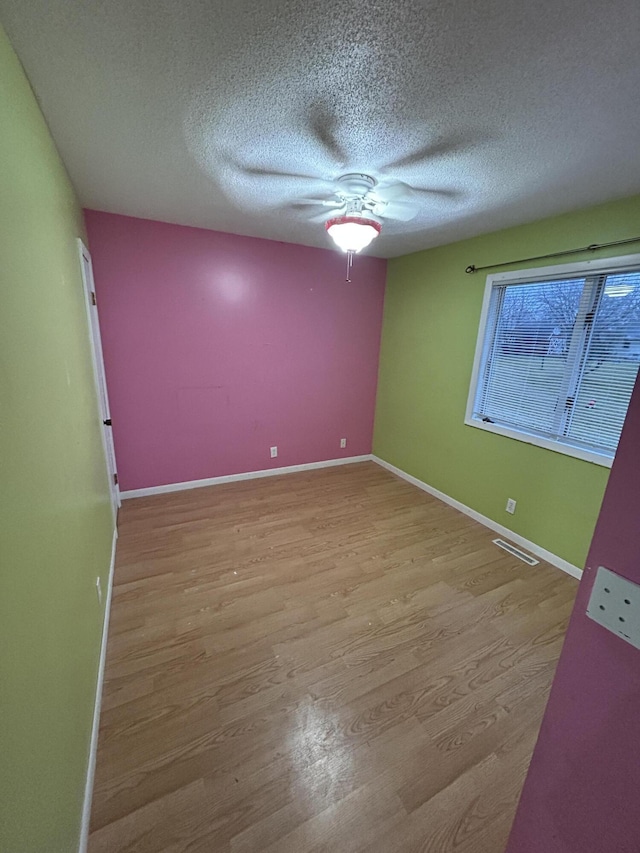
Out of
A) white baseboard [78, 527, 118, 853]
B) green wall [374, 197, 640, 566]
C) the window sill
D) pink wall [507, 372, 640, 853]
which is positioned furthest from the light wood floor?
the window sill

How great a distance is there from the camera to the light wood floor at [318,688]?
1.11 m

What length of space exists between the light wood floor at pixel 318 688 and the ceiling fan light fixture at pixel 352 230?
2.11 m

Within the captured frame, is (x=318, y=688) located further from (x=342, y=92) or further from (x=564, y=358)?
(x=564, y=358)

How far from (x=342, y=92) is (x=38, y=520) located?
5.60 ft

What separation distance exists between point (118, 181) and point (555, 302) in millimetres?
2954

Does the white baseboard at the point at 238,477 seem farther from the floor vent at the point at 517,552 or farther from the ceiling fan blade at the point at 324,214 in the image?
the ceiling fan blade at the point at 324,214

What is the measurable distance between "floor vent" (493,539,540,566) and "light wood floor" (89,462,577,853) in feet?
0.35

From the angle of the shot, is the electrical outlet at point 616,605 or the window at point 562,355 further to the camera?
the window at point 562,355

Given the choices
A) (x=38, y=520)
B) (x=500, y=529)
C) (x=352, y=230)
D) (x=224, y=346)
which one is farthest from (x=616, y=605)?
(x=224, y=346)

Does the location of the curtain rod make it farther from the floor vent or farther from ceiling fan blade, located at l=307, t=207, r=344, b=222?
the floor vent

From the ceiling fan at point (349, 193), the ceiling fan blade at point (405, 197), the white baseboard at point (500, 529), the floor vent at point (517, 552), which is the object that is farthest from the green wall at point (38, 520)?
the floor vent at point (517, 552)

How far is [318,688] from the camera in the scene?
5.02ft

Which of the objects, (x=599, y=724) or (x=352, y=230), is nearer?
(x=599, y=724)

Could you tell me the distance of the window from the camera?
6.69 ft
